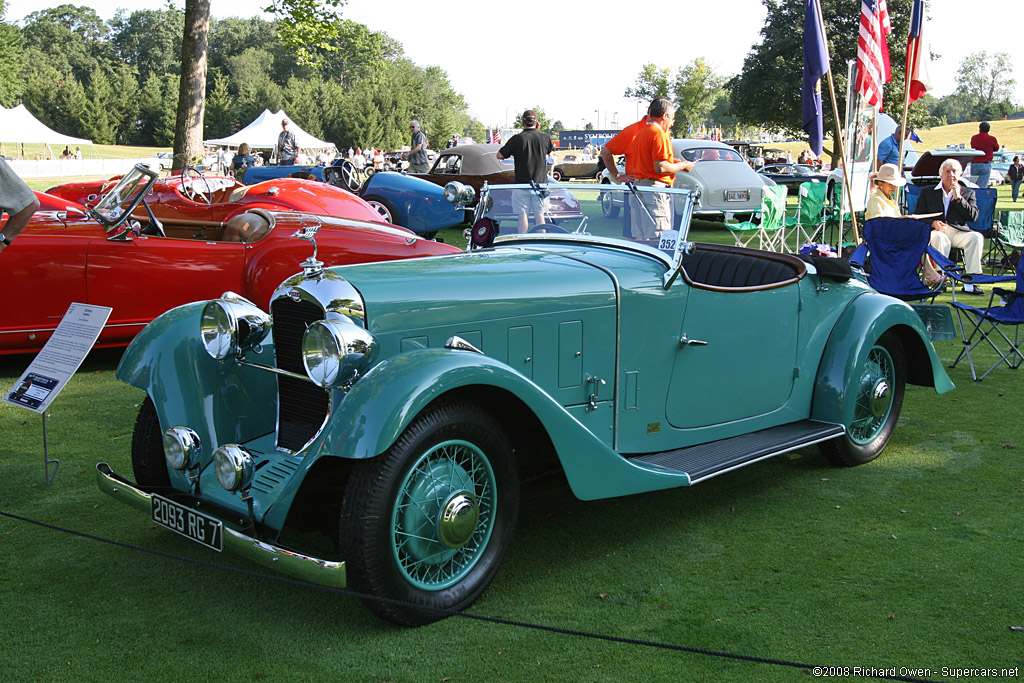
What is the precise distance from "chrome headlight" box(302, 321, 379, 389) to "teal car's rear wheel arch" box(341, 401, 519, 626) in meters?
0.32

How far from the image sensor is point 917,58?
10.3 metres

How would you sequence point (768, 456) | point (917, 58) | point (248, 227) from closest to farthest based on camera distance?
1. point (768, 456)
2. point (248, 227)
3. point (917, 58)

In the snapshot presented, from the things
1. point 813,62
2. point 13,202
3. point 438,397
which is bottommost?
point 438,397

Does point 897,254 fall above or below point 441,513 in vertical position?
above

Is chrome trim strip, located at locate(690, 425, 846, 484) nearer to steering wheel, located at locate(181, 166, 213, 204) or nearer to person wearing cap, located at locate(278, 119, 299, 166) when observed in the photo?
steering wheel, located at locate(181, 166, 213, 204)

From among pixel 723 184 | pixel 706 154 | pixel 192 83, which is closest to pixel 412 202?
pixel 723 184

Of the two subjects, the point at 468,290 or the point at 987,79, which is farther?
the point at 987,79

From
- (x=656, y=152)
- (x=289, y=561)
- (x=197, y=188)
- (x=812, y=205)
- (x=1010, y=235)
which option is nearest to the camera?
(x=289, y=561)

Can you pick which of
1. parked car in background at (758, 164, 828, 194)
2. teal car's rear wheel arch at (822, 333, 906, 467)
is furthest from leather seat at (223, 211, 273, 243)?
parked car in background at (758, 164, 828, 194)

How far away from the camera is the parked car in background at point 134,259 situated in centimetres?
618

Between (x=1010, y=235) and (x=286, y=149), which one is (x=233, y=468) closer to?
(x=1010, y=235)

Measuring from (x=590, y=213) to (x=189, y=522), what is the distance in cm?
238

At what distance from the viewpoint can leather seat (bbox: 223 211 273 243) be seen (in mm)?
6980

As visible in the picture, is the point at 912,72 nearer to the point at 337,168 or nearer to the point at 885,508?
the point at 885,508
